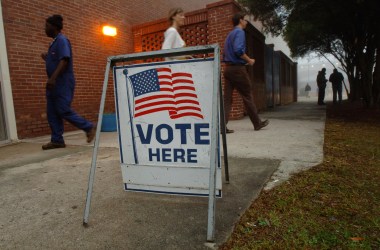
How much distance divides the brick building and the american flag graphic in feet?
14.7

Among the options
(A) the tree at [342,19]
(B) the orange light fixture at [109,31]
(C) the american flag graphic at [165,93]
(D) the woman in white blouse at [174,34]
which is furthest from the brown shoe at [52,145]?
(A) the tree at [342,19]

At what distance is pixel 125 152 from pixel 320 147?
2738mm

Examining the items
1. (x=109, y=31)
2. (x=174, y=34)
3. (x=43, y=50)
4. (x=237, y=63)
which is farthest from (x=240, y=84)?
(x=109, y=31)

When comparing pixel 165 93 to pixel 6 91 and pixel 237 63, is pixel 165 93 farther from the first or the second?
pixel 6 91

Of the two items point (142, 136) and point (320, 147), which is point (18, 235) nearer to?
point (142, 136)

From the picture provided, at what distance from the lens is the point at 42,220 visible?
199 cm

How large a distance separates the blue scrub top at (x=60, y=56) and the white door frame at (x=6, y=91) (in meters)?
1.63

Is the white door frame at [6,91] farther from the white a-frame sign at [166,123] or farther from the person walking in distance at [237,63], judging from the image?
the white a-frame sign at [166,123]

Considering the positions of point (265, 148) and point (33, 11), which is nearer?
point (265, 148)

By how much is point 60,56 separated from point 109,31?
388 cm

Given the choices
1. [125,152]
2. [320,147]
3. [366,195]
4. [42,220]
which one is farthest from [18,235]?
[320,147]

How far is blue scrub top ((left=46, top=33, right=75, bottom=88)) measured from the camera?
415 cm

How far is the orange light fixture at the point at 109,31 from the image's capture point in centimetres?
759

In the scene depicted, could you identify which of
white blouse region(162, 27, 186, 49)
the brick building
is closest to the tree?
the brick building
